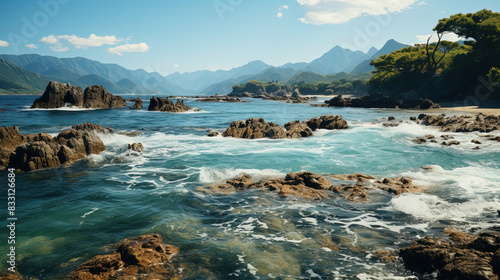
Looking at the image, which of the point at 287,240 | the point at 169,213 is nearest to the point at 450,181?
the point at 287,240

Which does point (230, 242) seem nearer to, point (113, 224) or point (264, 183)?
point (113, 224)

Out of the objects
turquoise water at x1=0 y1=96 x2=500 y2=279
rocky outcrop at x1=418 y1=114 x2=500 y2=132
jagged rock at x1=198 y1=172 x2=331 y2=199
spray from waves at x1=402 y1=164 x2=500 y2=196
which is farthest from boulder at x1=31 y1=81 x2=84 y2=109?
spray from waves at x1=402 y1=164 x2=500 y2=196

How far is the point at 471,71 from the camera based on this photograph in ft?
224

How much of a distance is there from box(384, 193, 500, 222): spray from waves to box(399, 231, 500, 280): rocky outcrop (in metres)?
2.45

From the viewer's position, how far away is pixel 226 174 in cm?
1692

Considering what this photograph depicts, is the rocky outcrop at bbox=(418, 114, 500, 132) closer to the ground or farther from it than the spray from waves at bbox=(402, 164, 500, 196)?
farther from it

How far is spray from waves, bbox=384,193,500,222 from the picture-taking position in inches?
418

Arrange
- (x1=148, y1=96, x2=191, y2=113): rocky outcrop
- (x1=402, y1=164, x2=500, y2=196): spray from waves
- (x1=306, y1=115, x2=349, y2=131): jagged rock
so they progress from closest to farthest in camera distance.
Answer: (x1=402, y1=164, x2=500, y2=196): spray from waves < (x1=306, y1=115, x2=349, y2=131): jagged rock < (x1=148, y1=96, x2=191, y2=113): rocky outcrop

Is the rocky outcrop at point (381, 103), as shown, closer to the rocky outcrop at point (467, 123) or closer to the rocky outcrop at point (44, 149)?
the rocky outcrop at point (467, 123)

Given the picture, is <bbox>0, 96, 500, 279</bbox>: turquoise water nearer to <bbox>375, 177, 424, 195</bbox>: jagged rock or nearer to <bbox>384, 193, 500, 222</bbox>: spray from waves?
<bbox>384, 193, 500, 222</bbox>: spray from waves

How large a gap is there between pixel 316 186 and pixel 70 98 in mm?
78723

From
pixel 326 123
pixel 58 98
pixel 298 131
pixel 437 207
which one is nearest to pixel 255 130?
pixel 298 131

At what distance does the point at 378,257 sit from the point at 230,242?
4.42 meters

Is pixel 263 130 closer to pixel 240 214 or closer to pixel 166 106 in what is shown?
pixel 240 214
